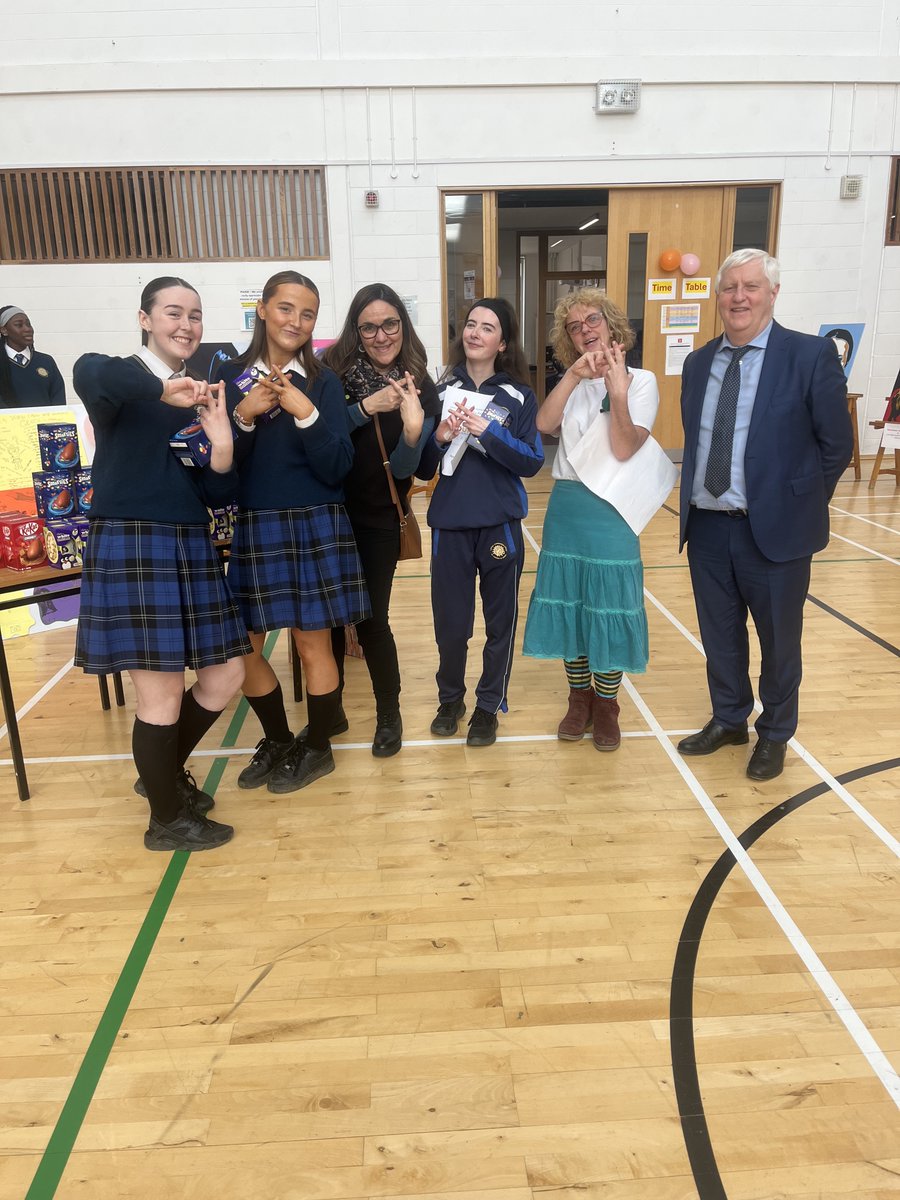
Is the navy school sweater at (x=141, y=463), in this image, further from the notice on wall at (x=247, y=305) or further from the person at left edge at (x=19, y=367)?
the notice on wall at (x=247, y=305)

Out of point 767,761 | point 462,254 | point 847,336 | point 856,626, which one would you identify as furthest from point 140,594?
point 847,336

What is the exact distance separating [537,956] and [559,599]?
1.30m

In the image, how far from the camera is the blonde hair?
9.10 feet

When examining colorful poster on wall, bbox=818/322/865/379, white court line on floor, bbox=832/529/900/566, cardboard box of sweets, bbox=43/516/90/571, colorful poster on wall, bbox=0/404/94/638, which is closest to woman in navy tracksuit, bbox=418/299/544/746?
cardboard box of sweets, bbox=43/516/90/571

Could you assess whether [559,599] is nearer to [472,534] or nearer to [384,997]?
[472,534]

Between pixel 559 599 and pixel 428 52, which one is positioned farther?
pixel 428 52

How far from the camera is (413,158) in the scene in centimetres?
801

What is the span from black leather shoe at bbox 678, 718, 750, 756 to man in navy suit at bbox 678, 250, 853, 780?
0.16 metres

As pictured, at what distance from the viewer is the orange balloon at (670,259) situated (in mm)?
8469

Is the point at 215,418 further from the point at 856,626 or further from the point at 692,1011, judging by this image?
the point at 856,626

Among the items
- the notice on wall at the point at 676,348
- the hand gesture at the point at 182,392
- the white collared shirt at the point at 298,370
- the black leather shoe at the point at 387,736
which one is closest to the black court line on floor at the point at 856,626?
the black leather shoe at the point at 387,736

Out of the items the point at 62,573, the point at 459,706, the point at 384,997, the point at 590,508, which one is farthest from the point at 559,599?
the point at 62,573

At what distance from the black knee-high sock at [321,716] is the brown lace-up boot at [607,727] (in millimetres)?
968

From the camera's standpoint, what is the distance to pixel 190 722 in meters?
2.59
